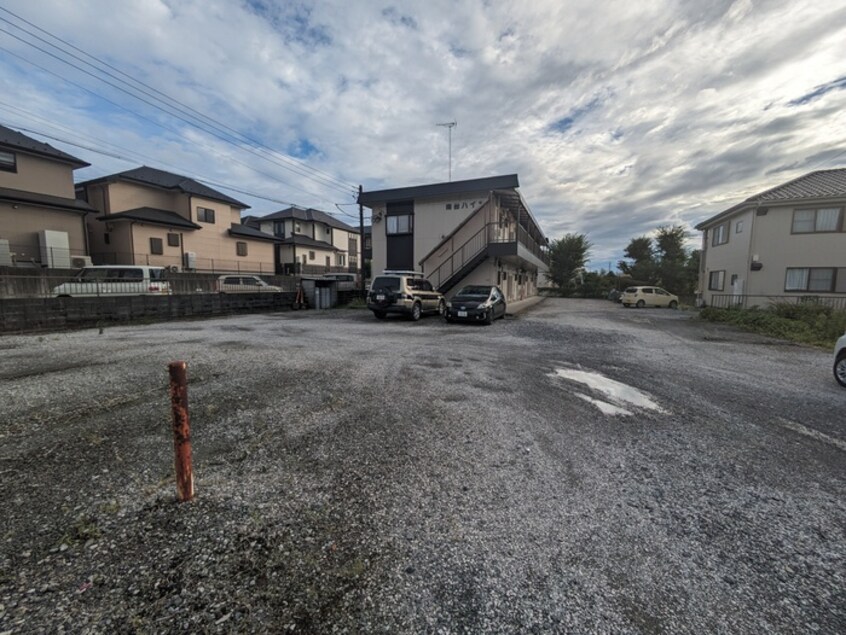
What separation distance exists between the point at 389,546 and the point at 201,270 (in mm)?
27286

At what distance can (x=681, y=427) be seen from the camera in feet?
13.1

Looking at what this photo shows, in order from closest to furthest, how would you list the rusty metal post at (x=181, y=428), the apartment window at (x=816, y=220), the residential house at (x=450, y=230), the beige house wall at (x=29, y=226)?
1. the rusty metal post at (x=181, y=428)
2. the apartment window at (x=816, y=220)
3. the beige house wall at (x=29, y=226)
4. the residential house at (x=450, y=230)

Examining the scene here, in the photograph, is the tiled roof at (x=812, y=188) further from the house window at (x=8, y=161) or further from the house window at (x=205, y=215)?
the house window at (x=8, y=161)

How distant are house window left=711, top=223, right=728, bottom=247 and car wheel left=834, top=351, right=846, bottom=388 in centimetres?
1702

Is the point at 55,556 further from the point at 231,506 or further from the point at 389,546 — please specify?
the point at 389,546

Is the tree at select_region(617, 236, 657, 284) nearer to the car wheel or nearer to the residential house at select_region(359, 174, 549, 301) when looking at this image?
the residential house at select_region(359, 174, 549, 301)

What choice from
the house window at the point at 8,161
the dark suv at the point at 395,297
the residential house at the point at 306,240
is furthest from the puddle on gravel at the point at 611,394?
the residential house at the point at 306,240

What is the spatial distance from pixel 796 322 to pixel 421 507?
1550 cm

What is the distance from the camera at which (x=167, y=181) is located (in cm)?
2511

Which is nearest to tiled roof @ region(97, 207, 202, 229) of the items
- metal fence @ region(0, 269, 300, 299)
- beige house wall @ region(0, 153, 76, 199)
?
beige house wall @ region(0, 153, 76, 199)

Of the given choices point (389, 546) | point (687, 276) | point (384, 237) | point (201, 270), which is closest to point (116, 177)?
point (201, 270)

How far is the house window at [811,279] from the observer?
49.8 ft

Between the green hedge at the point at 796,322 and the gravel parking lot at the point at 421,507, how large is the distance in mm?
7176

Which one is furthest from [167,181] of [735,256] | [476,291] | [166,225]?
[735,256]
